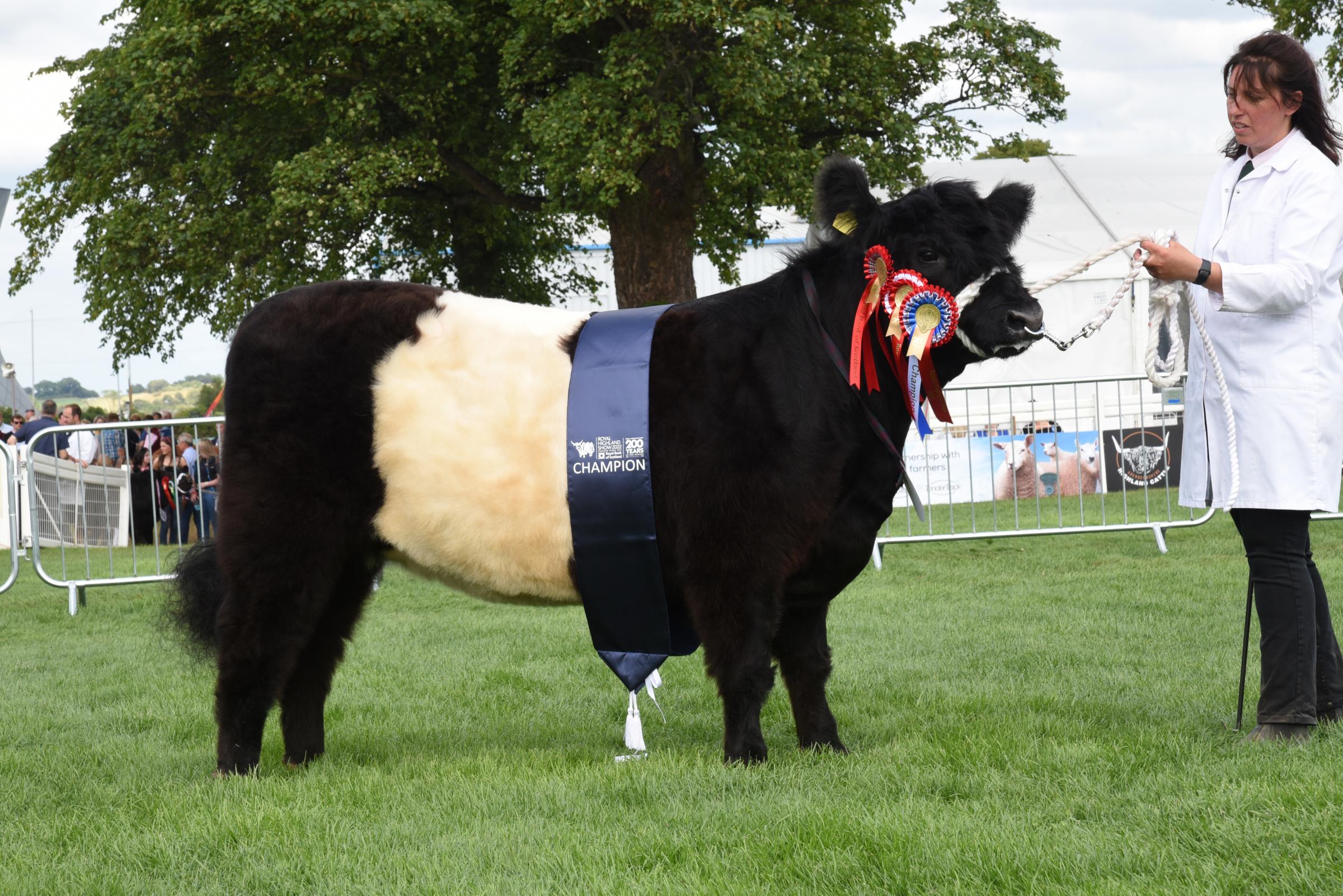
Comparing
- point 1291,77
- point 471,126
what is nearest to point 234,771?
point 1291,77

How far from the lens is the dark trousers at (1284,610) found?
12.8 feet

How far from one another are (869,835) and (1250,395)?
203cm

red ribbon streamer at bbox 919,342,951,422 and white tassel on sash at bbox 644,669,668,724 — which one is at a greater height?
red ribbon streamer at bbox 919,342,951,422

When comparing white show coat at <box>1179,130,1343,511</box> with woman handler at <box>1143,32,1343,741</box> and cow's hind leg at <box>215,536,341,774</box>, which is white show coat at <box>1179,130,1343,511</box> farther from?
cow's hind leg at <box>215,536,341,774</box>

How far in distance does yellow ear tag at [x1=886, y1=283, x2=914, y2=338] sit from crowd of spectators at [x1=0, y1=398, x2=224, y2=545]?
5.69 meters

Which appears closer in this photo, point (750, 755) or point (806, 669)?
point (750, 755)

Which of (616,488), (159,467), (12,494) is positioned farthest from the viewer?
(159,467)

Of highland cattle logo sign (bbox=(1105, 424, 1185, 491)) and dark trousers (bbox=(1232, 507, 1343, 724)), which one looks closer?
dark trousers (bbox=(1232, 507, 1343, 724))

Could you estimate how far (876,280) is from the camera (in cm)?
392

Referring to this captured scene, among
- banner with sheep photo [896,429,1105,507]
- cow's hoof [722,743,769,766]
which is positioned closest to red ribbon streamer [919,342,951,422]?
cow's hoof [722,743,769,766]

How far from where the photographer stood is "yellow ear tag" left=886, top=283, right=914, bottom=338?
3.82m

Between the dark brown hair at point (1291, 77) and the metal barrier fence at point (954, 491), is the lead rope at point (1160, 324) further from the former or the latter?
the metal barrier fence at point (954, 491)

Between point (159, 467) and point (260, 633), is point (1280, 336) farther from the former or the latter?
point (159, 467)

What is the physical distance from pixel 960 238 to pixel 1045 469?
8208 millimetres
